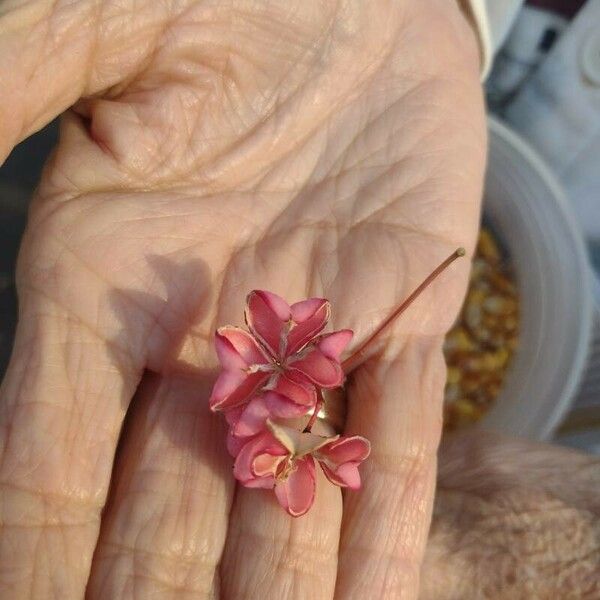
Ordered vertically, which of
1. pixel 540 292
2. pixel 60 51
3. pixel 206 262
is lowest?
pixel 540 292

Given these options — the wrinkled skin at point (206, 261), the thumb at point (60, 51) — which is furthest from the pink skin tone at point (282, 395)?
the thumb at point (60, 51)

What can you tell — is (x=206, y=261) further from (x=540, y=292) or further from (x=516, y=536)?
(x=540, y=292)

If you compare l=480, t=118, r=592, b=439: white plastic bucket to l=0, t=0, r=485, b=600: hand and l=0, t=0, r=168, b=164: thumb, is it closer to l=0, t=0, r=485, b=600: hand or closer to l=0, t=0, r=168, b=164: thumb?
l=0, t=0, r=485, b=600: hand

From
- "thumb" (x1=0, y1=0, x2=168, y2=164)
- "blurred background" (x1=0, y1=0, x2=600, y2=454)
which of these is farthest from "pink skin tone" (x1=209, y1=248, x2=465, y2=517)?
"blurred background" (x1=0, y1=0, x2=600, y2=454)

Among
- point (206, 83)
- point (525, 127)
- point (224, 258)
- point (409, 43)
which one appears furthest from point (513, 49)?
point (224, 258)

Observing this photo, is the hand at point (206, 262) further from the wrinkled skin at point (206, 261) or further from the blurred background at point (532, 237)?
the blurred background at point (532, 237)

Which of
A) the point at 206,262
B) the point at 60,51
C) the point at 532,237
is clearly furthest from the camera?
the point at 532,237

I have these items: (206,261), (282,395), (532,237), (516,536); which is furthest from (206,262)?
(532,237)
